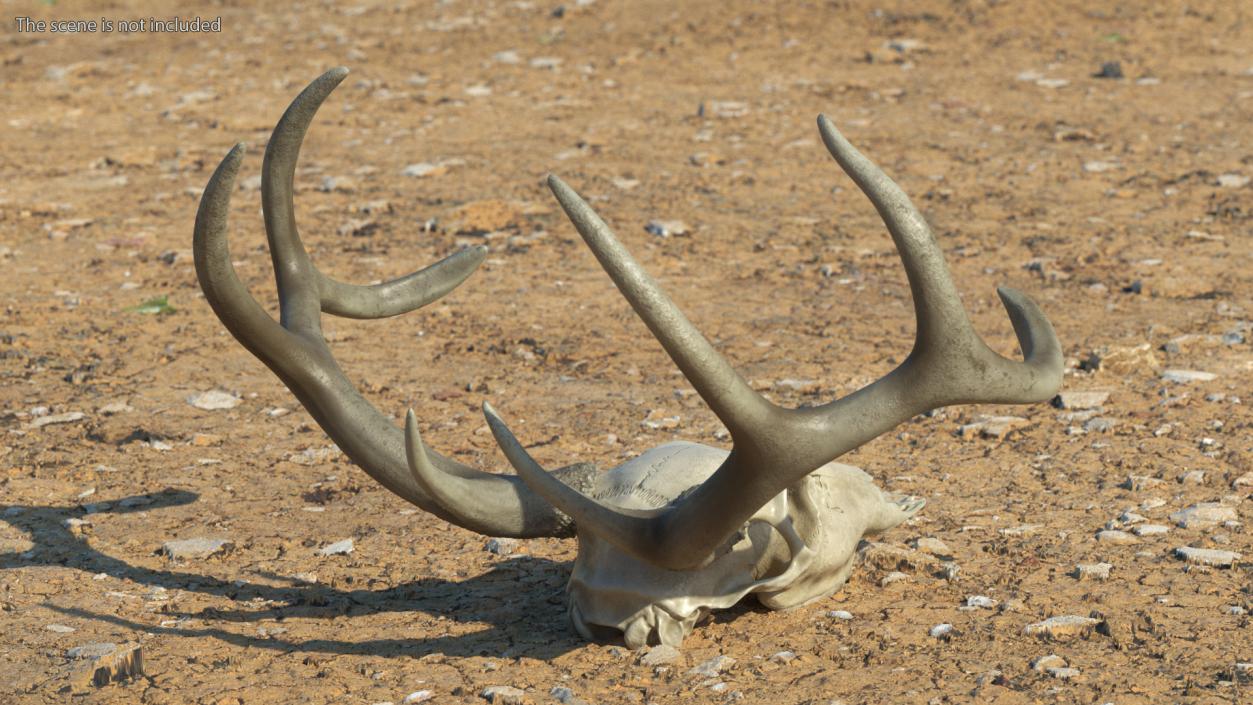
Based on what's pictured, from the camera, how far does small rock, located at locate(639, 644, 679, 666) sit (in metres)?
3.46

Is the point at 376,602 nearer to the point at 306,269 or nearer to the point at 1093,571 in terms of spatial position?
the point at 306,269

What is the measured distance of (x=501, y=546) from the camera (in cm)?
431

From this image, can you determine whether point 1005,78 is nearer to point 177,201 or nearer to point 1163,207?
point 1163,207

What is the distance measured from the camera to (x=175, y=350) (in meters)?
6.14

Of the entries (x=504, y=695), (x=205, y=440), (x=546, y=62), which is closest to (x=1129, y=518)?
(x=504, y=695)

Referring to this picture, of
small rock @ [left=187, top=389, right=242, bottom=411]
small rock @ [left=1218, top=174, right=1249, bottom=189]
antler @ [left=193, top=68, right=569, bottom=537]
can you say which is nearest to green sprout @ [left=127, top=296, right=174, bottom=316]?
small rock @ [left=187, top=389, right=242, bottom=411]

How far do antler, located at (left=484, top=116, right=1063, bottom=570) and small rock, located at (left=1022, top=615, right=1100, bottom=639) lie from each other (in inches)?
25.0

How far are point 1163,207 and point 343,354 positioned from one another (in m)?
4.17

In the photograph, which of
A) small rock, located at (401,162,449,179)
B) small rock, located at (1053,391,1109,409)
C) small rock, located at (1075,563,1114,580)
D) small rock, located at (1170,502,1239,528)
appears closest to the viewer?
small rock, located at (1075,563,1114,580)

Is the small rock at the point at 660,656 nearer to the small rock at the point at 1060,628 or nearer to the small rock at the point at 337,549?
the small rock at the point at 1060,628

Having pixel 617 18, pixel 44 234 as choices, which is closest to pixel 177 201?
pixel 44 234

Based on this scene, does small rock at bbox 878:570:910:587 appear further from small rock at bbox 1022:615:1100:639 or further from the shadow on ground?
the shadow on ground

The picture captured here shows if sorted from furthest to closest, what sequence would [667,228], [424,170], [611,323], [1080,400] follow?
[424,170] → [667,228] → [611,323] → [1080,400]

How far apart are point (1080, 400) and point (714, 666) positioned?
240cm
